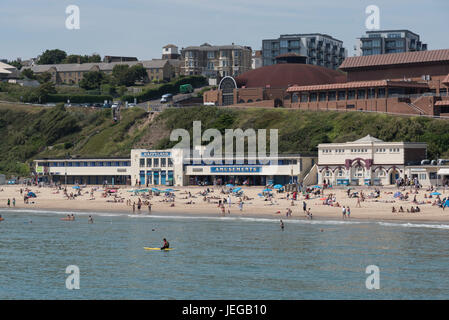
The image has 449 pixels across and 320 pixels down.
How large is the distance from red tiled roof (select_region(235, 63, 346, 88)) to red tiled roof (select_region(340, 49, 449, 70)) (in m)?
12.1

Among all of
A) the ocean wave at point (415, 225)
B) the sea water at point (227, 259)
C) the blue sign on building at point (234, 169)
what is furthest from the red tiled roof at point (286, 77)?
the ocean wave at point (415, 225)

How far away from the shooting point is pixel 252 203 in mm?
91000

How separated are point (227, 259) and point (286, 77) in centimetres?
11542

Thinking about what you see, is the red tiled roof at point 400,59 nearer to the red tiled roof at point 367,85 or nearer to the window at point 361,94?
the red tiled roof at point 367,85

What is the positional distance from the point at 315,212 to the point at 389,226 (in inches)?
462

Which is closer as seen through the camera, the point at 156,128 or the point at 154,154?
the point at 154,154

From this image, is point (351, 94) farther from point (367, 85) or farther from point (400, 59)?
point (400, 59)

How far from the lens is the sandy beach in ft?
259

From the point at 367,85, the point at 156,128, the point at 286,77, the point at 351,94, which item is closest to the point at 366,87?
the point at 367,85

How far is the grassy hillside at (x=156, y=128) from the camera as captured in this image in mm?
121312

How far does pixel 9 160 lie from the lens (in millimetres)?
155500

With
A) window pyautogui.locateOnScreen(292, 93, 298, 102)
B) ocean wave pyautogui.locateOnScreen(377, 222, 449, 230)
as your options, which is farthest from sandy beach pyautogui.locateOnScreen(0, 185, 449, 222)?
window pyautogui.locateOnScreen(292, 93, 298, 102)

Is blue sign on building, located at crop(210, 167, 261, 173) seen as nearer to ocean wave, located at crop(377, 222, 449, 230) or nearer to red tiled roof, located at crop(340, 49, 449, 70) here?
ocean wave, located at crop(377, 222, 449, 230)
